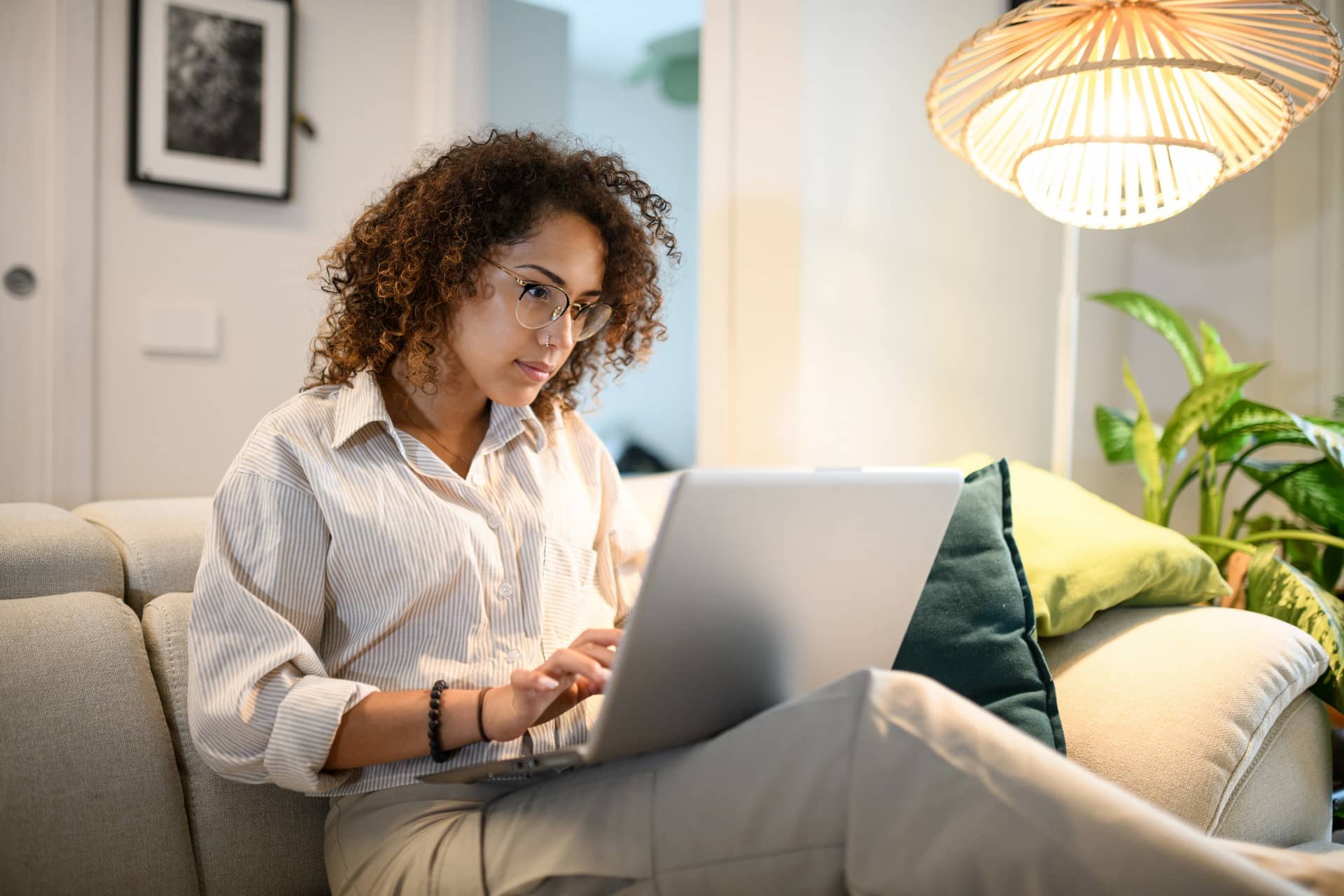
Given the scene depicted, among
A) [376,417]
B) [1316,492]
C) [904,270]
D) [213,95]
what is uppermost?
[213,95]

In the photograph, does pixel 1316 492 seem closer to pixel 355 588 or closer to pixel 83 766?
pixel 355 588

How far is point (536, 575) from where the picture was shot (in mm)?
1111

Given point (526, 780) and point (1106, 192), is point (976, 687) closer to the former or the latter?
point (526, 780)

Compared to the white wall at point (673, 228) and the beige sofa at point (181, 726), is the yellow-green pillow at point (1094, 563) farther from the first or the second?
the white wall at point (673, 228)

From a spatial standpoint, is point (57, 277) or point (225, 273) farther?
point (225, 273)

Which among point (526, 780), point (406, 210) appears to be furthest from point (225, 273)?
point (526, 780)

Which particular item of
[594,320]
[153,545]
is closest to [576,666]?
[594,320]

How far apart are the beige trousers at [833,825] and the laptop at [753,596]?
5cm

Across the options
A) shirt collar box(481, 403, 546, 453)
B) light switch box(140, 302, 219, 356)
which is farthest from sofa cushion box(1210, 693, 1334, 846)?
light switch box(140, 302, 219, 356)

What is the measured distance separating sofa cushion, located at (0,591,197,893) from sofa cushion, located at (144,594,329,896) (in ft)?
0.07

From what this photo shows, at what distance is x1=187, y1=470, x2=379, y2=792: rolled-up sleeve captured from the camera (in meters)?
0.91

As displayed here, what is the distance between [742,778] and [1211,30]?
131 centimetres

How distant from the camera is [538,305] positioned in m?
1.15

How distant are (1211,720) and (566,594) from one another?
0.75 metres
